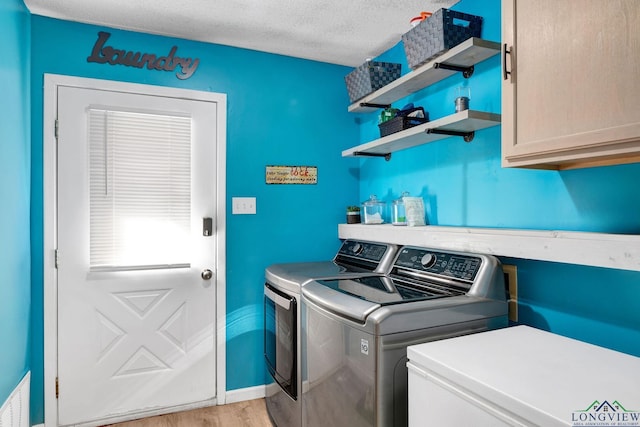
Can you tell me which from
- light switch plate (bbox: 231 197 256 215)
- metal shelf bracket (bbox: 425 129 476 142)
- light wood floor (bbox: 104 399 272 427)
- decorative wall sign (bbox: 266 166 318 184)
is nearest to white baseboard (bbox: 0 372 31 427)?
light wood floor (bbox: 104 399 272 427)

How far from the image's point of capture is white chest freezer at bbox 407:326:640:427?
867mm

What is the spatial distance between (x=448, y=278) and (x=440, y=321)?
1.08 ft

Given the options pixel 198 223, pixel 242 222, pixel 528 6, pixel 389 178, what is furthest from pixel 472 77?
pixel 198 223

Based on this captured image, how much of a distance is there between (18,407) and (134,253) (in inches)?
36.5

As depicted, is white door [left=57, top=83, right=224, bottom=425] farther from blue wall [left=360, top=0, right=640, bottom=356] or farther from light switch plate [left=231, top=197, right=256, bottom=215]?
blue wall [left=360, top=0, right=640, bottom=356]

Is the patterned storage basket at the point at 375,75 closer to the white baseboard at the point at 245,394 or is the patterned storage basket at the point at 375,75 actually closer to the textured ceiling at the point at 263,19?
the textured ceiling at the point at 263,19

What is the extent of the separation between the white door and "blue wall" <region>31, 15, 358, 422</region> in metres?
0.15

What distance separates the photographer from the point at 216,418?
2.41m

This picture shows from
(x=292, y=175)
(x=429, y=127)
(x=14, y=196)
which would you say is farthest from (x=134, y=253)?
(x=429, y=127)

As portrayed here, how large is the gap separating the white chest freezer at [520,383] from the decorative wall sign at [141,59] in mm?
2188

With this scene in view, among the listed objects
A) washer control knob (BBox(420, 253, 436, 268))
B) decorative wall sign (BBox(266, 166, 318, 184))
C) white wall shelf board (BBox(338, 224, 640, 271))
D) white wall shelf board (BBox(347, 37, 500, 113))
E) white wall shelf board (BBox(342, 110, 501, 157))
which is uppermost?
white wall shelf board (BBox(347, 37, 500, 113))

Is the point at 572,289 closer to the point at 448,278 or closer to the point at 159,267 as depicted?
the point at 448,278

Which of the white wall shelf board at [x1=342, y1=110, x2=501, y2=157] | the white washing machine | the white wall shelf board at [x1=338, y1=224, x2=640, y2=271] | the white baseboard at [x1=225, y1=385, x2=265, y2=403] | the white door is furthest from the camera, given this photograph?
the white baseboard at [x1=225, y1=385, x2=265, y2=403]

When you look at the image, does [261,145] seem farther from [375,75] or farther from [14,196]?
[14,196]
